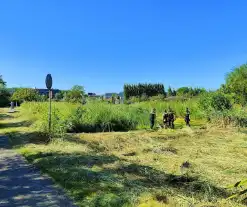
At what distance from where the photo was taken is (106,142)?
11.0 metres

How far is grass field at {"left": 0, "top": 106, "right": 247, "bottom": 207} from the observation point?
4.98 meters

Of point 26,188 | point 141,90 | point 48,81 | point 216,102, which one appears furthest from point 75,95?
point 26,188

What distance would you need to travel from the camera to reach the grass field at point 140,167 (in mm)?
4984

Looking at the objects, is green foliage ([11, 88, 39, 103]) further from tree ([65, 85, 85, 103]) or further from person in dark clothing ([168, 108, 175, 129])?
person in dark clothing ([168, 108, 175, 129])

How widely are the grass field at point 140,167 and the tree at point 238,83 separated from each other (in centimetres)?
866

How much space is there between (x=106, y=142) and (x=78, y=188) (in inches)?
216

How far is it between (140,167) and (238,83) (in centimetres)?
1618

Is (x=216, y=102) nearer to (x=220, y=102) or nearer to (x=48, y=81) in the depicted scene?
(x=220, y=102)

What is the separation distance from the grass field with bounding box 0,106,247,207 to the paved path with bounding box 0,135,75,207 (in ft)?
0.74

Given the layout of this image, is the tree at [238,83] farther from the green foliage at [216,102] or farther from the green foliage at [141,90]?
the green foliage at [141,90]

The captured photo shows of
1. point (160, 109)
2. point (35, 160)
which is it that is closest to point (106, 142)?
point (35, 160)

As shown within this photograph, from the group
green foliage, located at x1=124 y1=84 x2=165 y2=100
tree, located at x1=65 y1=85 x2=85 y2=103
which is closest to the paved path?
tree, located at x1=65 y1=85 x2=85 y2=103

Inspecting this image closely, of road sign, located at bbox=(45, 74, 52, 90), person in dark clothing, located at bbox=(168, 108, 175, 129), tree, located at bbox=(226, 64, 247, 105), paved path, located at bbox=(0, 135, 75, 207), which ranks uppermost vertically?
tree, located at bbox=(226, 64, 247, 105)

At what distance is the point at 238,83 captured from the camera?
21.2 meters
